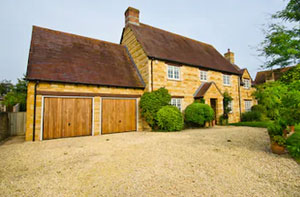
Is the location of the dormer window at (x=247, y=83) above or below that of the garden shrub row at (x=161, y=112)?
above

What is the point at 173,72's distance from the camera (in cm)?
1302

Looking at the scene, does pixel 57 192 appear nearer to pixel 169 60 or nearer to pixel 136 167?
pixel 136 167

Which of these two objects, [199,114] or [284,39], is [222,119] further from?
[284,39]

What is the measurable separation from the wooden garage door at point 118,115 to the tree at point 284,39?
10331 mm

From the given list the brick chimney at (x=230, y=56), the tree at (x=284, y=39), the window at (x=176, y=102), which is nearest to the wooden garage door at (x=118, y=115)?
the window at (x=176, y=102)

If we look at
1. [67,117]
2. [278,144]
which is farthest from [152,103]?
[278,144]

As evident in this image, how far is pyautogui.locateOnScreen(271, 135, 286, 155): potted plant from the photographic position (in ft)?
16.9

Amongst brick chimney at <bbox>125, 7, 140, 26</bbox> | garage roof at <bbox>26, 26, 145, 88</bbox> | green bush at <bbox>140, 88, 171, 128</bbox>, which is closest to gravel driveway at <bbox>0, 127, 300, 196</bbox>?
green bush at <bbox>140, 88, 171, 128</bbox>

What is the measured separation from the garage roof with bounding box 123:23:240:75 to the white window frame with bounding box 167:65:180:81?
599 millimetres

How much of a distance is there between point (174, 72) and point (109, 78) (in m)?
5.42

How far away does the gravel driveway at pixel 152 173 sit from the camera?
318 cm

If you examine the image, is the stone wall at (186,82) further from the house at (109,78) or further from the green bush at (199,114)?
the green bush at (199,114)

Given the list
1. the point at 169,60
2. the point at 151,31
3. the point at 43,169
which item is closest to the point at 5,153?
the point at 43,169

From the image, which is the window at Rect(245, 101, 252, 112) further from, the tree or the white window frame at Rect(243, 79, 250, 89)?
the tree
